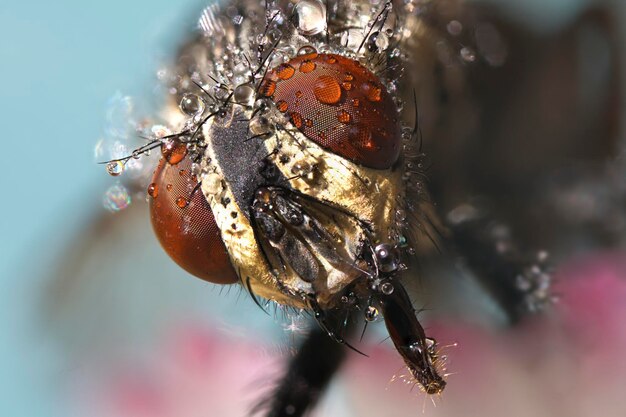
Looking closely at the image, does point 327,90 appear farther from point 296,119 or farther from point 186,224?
point 186,224

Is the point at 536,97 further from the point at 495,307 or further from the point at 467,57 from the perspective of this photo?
the point at 495,307

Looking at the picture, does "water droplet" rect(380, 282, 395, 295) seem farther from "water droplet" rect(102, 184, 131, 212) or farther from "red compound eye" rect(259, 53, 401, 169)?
"water droplet" rect(102, 184, 131, 212)

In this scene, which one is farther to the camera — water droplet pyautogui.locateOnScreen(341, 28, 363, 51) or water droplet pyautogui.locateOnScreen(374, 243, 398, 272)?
water droplet pyautogui.locateOnScreen(341, 28, 363, 51)

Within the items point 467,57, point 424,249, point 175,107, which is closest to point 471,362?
point 424,249

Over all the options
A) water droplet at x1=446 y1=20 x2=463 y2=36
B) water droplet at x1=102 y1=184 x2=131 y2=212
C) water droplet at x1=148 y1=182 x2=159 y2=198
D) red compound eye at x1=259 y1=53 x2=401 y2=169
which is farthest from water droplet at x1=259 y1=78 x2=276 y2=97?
water droplet at x1=102 y1=184 x2=131 y2=212

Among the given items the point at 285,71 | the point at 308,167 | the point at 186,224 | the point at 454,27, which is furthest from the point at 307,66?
the point at 454,27

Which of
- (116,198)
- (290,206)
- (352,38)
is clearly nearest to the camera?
(290,206)
